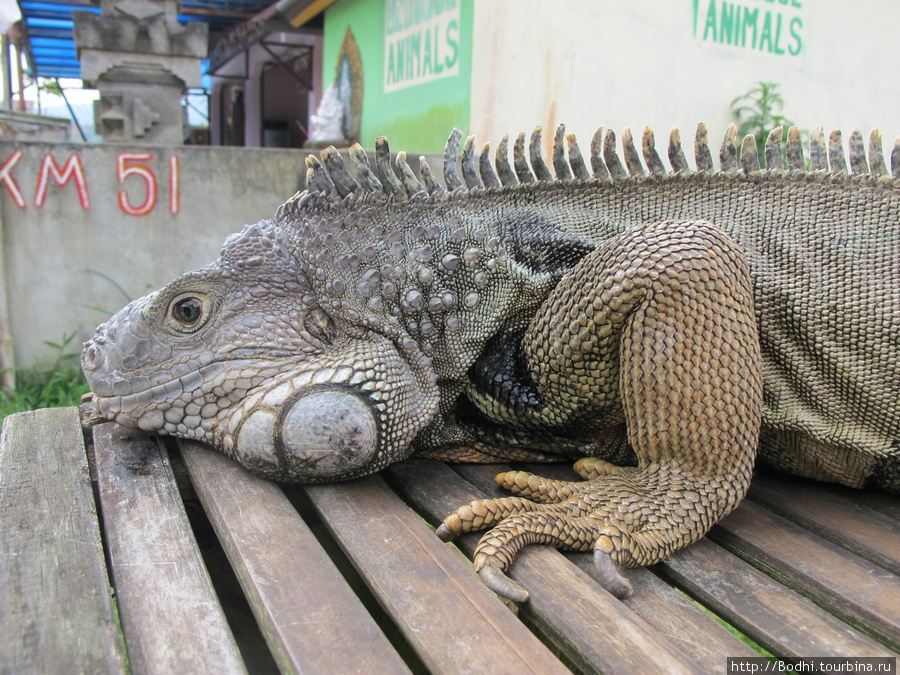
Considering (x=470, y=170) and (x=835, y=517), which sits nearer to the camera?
(x=835, y=517)

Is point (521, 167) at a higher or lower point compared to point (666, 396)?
higher

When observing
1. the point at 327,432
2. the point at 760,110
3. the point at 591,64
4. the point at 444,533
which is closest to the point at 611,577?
the point at 444,533

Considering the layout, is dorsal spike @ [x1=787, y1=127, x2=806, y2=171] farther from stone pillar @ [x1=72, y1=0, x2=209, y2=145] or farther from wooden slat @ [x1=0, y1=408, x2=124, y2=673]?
stone pillar @ [x1=72, y1=0, x2=209, y2=145]

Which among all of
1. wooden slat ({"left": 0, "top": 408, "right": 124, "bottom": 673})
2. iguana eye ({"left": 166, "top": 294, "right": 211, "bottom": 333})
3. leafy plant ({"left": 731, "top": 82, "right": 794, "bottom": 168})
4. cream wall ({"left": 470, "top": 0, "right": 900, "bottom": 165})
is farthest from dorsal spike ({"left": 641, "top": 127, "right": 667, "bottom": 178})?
leafy plant ({"left": 731, "top": 82, "right": 794, "bottom": 168})

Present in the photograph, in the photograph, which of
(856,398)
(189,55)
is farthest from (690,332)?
(189,55)

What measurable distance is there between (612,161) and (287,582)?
1.74 m

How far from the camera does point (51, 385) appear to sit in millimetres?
5312

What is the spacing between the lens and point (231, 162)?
600 cm

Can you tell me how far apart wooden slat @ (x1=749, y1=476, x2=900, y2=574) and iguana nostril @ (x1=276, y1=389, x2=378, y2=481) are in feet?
4.34

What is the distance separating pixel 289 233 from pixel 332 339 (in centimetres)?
41

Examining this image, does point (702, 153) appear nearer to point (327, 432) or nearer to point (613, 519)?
point (613, 519)

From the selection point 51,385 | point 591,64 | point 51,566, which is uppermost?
point 591,64

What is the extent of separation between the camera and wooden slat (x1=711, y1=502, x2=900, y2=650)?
5.91 feet

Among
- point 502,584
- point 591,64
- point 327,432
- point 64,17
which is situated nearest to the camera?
point 502,584
